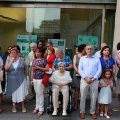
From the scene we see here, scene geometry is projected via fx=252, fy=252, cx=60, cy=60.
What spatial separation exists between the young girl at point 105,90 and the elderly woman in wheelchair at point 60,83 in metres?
0.82

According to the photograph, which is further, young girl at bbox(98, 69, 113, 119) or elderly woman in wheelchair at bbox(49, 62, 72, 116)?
young girl at bbox(98, 69, 113, 119)

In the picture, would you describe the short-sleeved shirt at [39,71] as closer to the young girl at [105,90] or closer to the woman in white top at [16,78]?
the woman in white top at [16,78]

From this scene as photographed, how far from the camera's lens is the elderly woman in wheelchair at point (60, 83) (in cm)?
601

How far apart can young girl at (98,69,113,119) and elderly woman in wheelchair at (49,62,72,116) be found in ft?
2.68

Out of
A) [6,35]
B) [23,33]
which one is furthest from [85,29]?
[6,35]

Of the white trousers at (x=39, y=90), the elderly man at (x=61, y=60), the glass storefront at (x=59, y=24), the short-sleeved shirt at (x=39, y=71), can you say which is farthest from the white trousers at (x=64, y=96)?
the glass storefront at (x=59, y=24)

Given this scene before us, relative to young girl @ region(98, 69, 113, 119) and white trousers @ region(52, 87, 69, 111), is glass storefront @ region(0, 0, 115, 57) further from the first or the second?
white trousers @ region(52, 87, 69, 111)

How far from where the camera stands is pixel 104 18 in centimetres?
952

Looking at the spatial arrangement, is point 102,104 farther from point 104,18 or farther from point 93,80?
point 104,18

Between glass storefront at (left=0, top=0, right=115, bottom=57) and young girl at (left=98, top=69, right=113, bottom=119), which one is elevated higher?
glass storefront at (left=0, top=0, right=115, bottom=57)

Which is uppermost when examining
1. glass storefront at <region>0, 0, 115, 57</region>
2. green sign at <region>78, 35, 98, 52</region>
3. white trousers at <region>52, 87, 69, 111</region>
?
glass storefront at <region>0, 0, 115, 57</region>

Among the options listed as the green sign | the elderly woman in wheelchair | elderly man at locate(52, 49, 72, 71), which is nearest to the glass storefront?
the green sign

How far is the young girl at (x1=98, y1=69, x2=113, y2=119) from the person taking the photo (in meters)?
6.12

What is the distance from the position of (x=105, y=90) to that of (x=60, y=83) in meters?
1.12
